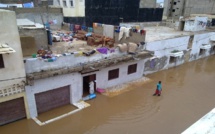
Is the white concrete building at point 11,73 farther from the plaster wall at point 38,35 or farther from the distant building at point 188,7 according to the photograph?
the distant building at point 188,7

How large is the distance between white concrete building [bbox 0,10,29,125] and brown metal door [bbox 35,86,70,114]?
826mm

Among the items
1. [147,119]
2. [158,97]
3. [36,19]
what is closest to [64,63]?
[147,119]

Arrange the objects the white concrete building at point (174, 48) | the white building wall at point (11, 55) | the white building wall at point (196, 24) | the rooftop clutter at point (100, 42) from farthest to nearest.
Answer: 1. the white building wall at point (196, 24)
2. the white concrete building at point (174, 48)
3. the rooftop clutter at point (100, 42)
4. the white building wall at point (11, 55)

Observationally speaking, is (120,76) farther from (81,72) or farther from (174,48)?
(174,48)

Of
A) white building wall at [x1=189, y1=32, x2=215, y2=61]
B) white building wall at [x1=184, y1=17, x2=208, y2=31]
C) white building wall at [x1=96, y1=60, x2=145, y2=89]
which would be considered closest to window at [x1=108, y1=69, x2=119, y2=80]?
white building wall at [x1=96, y1=60, x2=145, y2=89]

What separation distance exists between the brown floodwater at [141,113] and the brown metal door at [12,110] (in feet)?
0.95

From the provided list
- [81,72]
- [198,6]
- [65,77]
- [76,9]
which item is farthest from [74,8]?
[198,6]

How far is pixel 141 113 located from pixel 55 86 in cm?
566

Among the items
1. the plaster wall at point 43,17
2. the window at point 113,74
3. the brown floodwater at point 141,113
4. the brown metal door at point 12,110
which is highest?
the plaster wall at point 43,17

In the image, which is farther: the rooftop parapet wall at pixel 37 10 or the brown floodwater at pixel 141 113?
the rooftop parapet wall at pixel 37 10

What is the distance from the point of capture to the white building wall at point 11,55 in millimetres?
8055

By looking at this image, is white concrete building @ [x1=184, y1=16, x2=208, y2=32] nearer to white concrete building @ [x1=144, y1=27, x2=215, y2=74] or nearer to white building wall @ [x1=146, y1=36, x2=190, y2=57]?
white concrete building @ [x1=144, y1=27, x2=215, y2=74]

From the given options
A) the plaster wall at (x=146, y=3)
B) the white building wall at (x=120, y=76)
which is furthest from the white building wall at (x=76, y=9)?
the plaster wall at (x=146, y=3)

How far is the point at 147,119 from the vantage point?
10.7m
